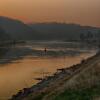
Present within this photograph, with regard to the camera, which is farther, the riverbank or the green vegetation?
the riverbank

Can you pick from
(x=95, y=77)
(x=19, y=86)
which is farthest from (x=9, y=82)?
(x=95, y=77)

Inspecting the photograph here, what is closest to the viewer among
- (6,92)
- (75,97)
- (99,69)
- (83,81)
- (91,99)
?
(91,99)

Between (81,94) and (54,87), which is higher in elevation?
(81,94)

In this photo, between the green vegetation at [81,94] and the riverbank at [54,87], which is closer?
the green vegetation at [81,94]

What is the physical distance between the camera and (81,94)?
55.2 feet

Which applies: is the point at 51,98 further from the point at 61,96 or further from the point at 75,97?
the point at 75,97

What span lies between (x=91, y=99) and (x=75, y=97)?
1452mm

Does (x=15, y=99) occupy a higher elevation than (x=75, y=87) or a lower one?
lower

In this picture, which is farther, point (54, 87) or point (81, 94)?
point (54, 87)

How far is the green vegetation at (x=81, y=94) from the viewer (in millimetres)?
15906

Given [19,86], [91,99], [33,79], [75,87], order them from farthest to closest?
[33,79] → [19,86] → [75,87] → [91,99]

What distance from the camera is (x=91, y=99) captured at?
1506cm

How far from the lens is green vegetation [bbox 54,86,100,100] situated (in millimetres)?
15906

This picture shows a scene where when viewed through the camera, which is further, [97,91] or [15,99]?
[15,99]
